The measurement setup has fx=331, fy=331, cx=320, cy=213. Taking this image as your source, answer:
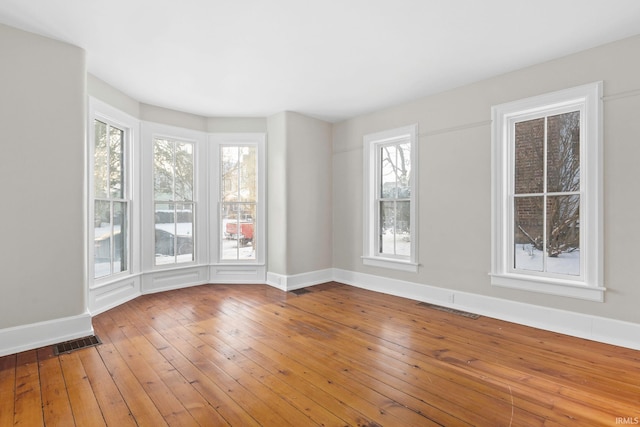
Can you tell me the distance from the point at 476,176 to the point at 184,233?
13.7 feet

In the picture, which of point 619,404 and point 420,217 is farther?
point 420,217

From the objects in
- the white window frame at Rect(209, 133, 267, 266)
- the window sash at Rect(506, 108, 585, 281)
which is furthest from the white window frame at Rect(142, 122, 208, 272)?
the window sash at Rect(506, 108, 585, 281)

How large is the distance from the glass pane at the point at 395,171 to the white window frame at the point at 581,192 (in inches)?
48.9

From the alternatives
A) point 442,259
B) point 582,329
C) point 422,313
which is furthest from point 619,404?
point 442,259

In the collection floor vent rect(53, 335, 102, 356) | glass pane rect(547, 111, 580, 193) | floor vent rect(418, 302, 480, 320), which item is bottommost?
floor vent rect(53, 335, 102, 356)

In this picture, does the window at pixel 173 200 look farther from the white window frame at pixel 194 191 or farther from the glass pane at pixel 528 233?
the glass pane at pixel 528 233

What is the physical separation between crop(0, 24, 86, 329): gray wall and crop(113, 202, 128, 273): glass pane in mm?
1103

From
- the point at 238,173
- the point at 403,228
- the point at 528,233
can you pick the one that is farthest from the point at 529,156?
the point at 238,173

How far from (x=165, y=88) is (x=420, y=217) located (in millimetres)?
3640

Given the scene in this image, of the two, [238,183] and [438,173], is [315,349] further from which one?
[238,183]

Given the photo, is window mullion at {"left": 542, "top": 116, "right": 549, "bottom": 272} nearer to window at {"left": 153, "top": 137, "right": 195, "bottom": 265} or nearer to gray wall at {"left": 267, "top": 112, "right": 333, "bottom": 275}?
gray wall at {"left": 267, "top": 112, "right": 333, "bottom": 275}

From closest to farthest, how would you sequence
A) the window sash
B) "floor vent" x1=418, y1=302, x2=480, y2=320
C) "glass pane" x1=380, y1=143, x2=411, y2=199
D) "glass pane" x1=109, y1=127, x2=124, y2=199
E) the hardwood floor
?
the hardwood floor → the window sash → "floor vent" x1=418, y1=302, x2=480, y2=320 → "glass pane" x1=109, y1=127, x2=124, y2=199 → "glass pane" x1=380, y1=143, x2=411, y2=199

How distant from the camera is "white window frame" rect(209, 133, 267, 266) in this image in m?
5.28

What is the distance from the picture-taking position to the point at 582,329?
3.13 m
